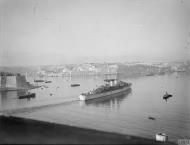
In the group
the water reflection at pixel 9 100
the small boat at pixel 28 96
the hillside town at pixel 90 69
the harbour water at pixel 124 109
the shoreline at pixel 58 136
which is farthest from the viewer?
the small boat at pixel 28 96

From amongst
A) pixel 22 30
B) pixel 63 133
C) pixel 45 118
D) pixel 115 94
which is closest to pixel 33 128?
pixel 63 133

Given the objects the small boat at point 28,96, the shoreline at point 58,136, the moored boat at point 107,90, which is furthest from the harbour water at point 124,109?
the shoreline at point 58,136

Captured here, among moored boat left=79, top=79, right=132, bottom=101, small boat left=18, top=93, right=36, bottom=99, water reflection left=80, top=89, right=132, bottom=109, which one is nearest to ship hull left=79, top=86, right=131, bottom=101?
moored boat left=79, top=79, right=132, bottom=101

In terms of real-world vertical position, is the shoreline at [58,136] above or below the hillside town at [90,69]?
below

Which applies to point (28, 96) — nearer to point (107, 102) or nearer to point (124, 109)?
point (107, 102)

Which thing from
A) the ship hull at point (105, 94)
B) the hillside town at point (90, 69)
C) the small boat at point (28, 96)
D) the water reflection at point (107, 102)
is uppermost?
the hillside town at point (90, 69)

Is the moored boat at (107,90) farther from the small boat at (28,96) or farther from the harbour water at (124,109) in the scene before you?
the small boat at (28,96)

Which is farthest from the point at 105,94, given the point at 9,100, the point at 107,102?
the point at 9,100

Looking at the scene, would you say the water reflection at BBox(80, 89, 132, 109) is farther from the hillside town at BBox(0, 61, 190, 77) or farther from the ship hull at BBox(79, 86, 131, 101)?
the hillside town at BBox(0, 61, 190, 77)
